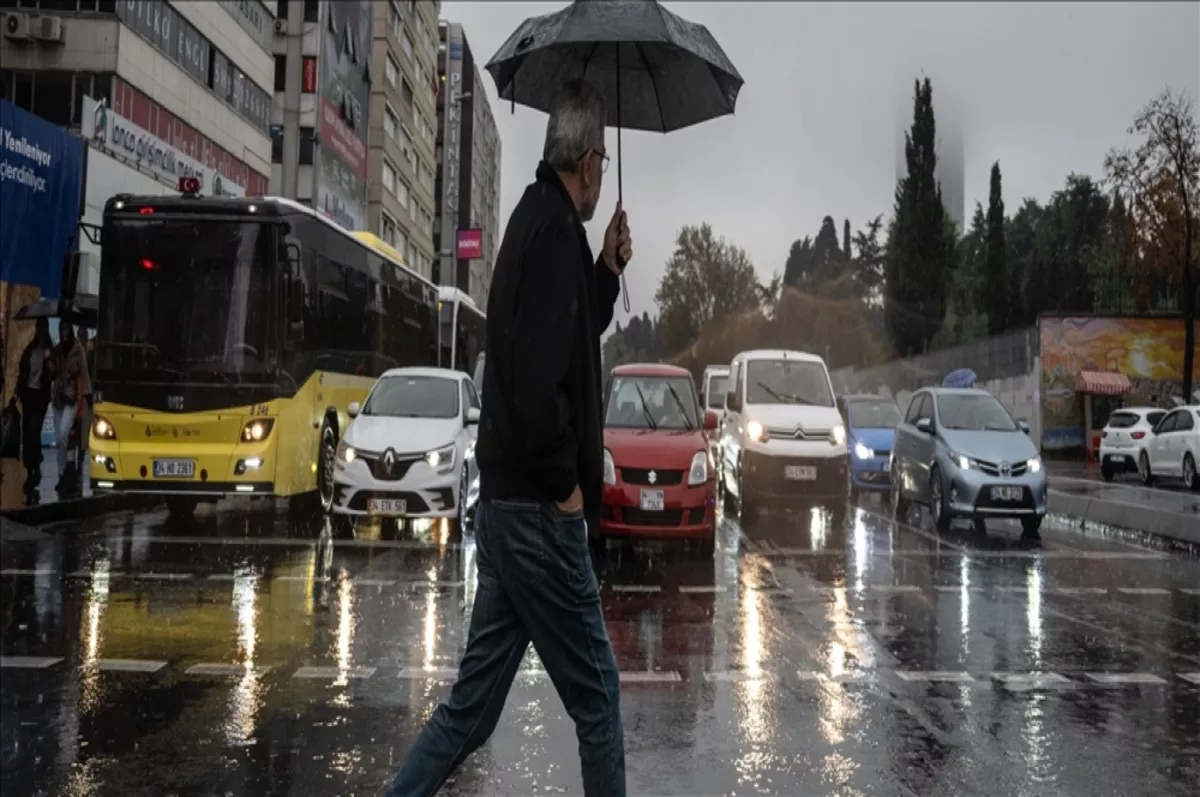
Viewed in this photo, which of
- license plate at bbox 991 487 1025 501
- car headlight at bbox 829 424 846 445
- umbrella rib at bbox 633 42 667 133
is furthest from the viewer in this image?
car headlight at bbox 829 424 846 445

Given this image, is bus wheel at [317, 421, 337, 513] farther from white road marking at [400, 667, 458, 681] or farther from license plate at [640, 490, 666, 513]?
white road marking at [400, 667, 458, 681]

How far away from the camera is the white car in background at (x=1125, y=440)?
25.5m

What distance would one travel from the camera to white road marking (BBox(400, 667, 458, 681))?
6.34m

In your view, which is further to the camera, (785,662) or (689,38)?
(785,662)

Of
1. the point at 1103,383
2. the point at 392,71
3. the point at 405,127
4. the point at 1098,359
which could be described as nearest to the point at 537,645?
the point at 1103,383

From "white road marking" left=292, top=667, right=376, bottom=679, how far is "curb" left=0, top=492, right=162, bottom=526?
7.46 metres

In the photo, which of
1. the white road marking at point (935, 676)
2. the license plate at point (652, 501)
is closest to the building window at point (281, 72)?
the license plate at point (652, 501)

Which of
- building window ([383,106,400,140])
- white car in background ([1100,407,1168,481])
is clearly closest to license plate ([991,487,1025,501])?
white car in background ([1100,407,1168,481])

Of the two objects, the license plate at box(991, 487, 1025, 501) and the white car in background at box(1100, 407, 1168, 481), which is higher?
the white car in background at box(1100, 407, 1168, 481)

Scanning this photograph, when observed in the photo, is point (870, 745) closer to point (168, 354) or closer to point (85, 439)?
point (168, 354)

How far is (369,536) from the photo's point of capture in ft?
43.0

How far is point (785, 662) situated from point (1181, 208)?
33228mm

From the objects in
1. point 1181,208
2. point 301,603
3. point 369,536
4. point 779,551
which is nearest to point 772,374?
point 779,551

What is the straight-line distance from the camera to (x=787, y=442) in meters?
15.1
